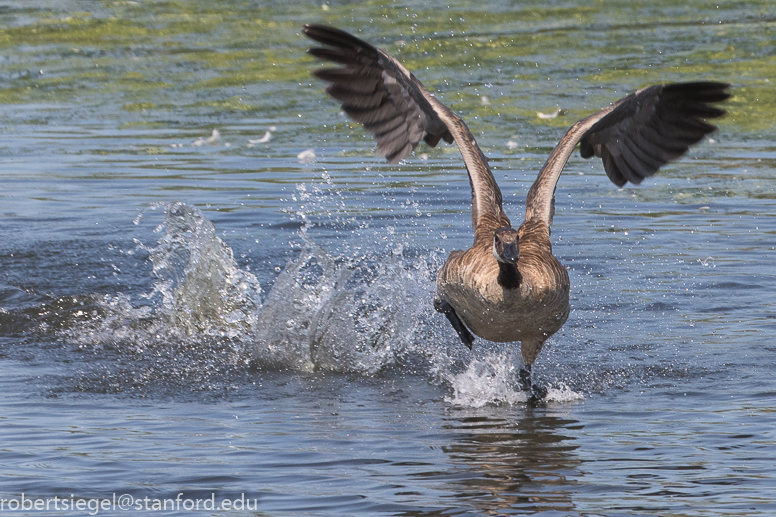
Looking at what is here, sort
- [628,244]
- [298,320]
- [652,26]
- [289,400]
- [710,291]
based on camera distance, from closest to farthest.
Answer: [289,400], [298,320], [710,291], [628,244], [652,26]

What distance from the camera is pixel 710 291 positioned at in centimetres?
915

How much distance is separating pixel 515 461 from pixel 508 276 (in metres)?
1.19

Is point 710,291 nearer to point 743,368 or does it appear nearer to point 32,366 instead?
point 743,368

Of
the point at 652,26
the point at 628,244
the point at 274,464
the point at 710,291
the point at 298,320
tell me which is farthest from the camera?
the point at 652,26

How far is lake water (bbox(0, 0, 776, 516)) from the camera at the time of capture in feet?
18.6

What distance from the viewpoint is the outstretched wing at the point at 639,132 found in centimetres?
766

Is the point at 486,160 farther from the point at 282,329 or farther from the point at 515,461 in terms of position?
the point at 515,461

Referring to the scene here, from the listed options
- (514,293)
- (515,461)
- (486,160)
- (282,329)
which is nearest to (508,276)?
(514,293)

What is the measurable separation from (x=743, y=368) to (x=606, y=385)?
93 centimetres

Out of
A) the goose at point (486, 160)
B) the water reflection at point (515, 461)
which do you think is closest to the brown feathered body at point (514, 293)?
the goose at point (486, 160)

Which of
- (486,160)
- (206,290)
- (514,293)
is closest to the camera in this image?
(514,293)

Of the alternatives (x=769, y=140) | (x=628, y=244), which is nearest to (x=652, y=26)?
(x=769, y=140)

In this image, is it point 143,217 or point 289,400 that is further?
point 143,217

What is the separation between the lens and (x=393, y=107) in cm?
809
